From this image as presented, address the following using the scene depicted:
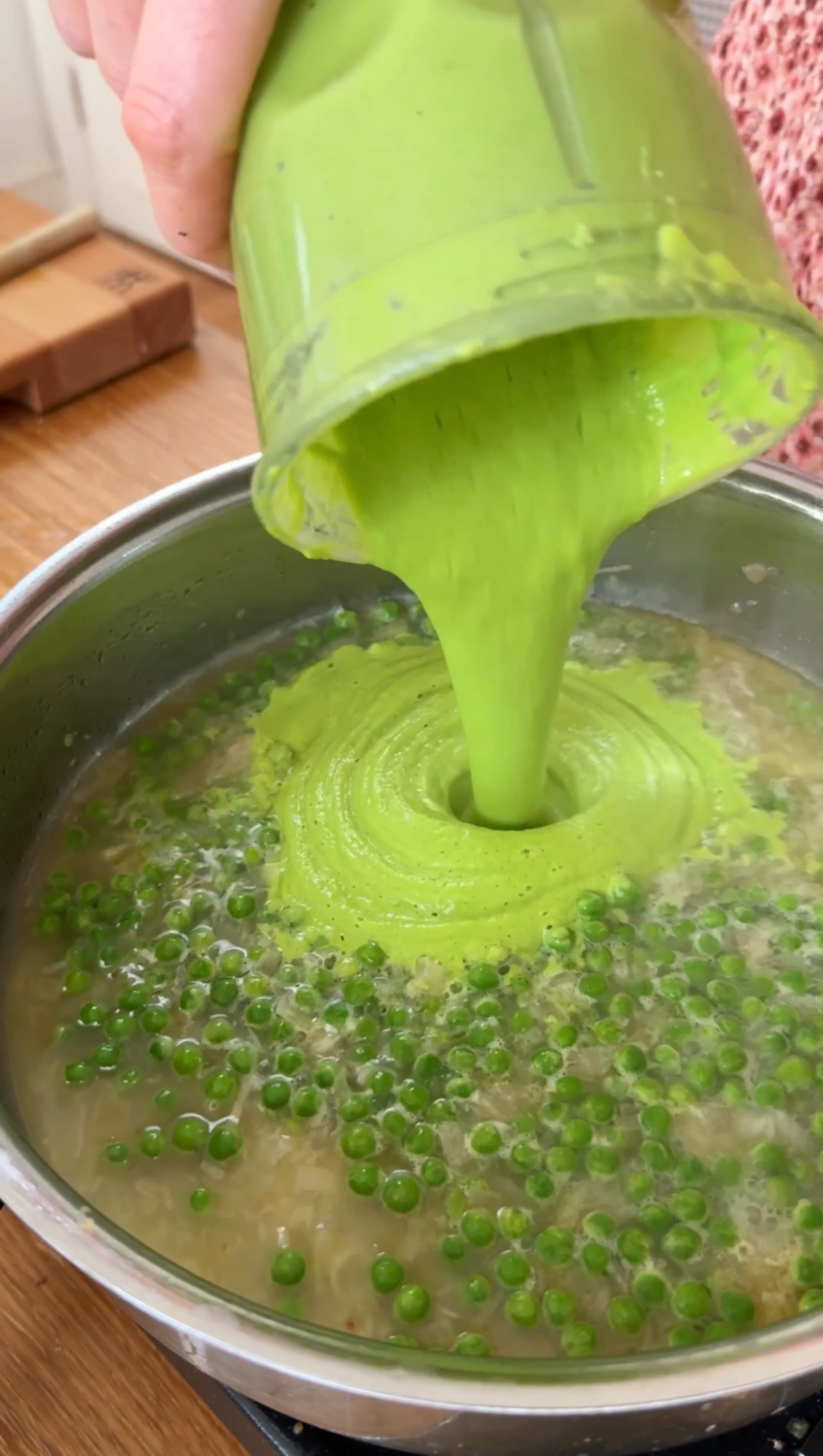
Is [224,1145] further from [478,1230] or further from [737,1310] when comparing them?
[737,1310]

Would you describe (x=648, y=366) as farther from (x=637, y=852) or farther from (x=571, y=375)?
(x=637, y=852)

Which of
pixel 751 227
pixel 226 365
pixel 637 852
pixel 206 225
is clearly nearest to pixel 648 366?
pixel 751 227

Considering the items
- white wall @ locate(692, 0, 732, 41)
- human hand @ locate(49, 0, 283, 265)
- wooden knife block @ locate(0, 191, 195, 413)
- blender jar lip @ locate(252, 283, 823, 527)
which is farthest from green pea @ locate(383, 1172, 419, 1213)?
white wall @ locate(692, 0, 732, 41)

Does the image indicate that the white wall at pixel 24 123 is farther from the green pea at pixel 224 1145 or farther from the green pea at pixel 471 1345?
the green pea at pixel 471 1345

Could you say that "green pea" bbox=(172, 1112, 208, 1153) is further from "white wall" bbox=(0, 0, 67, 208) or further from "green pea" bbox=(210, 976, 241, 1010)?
"white wall" bbox=(0, 0, 67, 208)

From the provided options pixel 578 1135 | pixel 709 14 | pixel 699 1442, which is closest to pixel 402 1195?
pixel 578 1135

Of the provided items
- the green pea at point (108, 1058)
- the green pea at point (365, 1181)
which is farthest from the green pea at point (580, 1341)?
the green pea at point (108, 1058)
